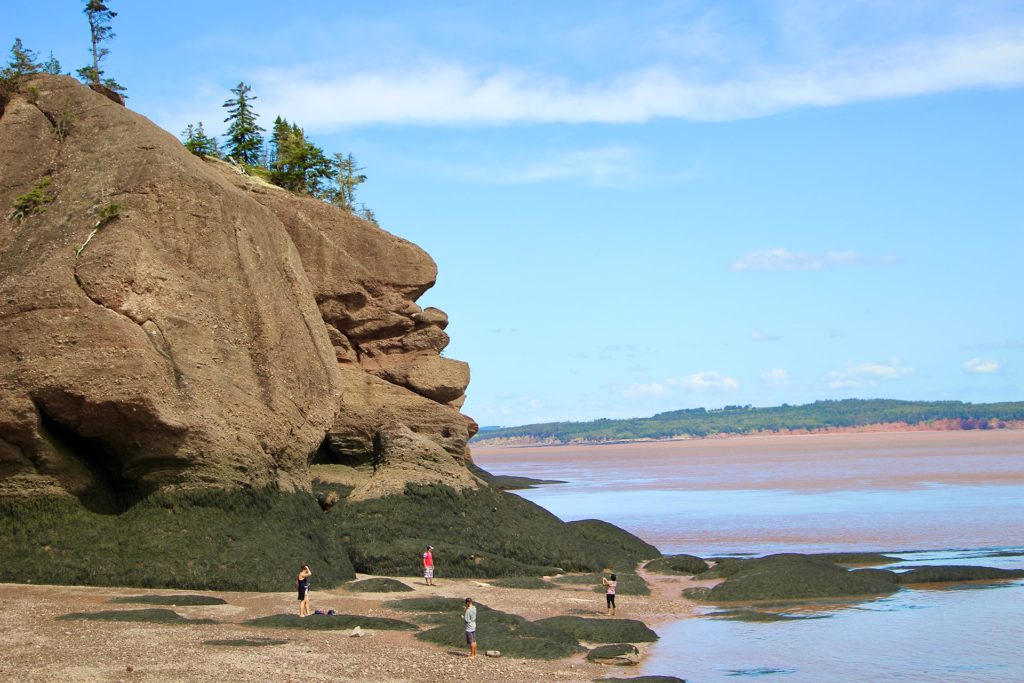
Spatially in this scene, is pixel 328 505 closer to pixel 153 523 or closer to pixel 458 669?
pixel 153 523

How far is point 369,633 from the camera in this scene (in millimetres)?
28188

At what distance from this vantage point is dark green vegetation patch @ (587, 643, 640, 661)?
1096 inches

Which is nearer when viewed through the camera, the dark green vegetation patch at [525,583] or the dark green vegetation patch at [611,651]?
the dark green vegetation patch at [611,651]

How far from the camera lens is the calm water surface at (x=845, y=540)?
94.1 feet

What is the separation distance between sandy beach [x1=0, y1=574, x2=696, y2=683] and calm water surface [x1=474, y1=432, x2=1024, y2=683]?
4.78 metres

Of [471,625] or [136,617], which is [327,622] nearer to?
[471,625]

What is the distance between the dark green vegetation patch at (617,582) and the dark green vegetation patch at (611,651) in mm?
8674

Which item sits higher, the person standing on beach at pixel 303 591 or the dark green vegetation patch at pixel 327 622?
the person standing on beach at pixel 303 591

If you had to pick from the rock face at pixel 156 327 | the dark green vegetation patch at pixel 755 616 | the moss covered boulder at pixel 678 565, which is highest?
the rock face at pixel 156 327

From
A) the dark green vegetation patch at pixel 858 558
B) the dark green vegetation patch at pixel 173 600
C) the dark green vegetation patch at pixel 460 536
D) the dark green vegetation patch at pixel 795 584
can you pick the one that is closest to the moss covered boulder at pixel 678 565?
the dark green vegetation patch at pixel 460 536

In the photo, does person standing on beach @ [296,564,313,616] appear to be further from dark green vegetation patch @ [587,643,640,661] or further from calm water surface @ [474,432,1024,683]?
calm water surface @ [474,432,1024,683]

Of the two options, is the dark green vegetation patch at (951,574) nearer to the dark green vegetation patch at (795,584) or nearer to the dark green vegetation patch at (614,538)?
the dark green vegetation patch at (795,584)

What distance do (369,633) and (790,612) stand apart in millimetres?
13700

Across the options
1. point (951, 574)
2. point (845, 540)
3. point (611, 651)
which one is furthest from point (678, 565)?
point (611, 651)
